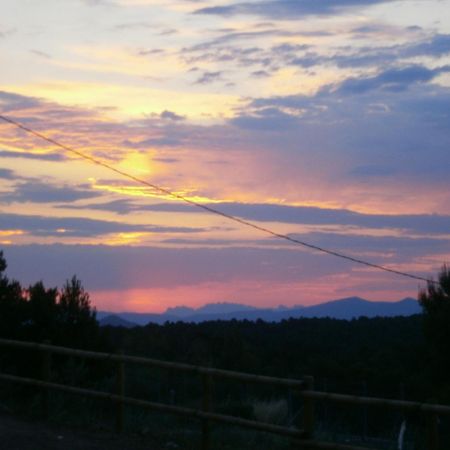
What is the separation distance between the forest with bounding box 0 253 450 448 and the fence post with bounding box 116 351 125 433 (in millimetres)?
365

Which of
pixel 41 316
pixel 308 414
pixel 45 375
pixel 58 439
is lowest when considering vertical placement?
pixel 58 439

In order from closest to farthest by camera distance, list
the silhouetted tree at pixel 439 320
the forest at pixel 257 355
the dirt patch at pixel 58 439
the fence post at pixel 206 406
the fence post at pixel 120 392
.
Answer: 1. the fence post at pixel 206 406
2. the dirt patch at pixel 58 439
3. the fence post at pixel 120 392
4. the forest at pixel 257 355
5. the silhouetted tree at pixel 439 320

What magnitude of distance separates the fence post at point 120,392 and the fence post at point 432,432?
4.93 metres

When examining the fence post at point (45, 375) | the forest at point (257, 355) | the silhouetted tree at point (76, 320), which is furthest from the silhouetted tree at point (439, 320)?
the fence post at point (45, 375)

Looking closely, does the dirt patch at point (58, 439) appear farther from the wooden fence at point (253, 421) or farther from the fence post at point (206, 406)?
the fence post at point (206, 406)

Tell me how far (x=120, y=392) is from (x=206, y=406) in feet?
5.91

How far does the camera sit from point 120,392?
12.9 m

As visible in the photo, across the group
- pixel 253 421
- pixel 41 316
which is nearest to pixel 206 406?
pixel 253 421

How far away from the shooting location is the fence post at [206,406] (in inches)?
450

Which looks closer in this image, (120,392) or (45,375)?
(120,392)

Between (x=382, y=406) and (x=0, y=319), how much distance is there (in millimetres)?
16623

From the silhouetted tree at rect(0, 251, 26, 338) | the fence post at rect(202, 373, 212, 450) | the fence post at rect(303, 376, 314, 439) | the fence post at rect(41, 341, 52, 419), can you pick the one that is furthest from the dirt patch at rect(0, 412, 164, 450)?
the silhouetted tree at rect(0, 251, 26, 338)

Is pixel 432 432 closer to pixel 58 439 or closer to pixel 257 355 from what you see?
pixel 58 439

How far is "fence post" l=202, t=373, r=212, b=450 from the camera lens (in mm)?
11430
